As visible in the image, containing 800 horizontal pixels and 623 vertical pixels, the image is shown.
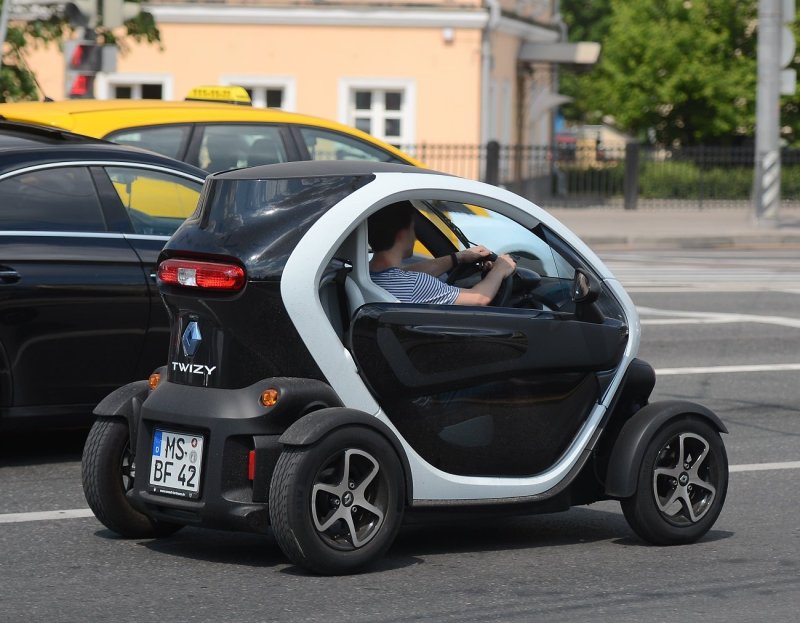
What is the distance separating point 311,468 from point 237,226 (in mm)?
869

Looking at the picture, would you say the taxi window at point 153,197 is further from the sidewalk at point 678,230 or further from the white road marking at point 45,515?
the sidewalk at point 678,230

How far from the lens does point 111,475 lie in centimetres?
609

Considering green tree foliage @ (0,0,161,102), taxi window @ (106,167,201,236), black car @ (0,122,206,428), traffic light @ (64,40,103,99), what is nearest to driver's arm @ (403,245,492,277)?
black car @ (0,122,206,428)

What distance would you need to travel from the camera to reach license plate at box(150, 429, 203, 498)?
5648 mm

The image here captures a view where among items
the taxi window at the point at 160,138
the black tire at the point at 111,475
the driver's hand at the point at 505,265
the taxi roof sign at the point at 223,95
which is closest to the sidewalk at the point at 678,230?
the taxi roof sign at the point at 223,95

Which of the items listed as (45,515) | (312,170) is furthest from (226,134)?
(312,170)

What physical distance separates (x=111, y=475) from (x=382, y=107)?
99.3 feet

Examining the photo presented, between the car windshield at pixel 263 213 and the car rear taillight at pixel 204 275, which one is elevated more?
the car windshield at pixel 263 213

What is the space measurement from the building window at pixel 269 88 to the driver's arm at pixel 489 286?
29484 mm

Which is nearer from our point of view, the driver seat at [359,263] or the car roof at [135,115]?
the driver seat at [359,263]

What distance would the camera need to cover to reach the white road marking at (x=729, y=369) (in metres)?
11.3

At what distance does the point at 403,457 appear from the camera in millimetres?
5738

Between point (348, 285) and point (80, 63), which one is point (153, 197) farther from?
point (80, 63)

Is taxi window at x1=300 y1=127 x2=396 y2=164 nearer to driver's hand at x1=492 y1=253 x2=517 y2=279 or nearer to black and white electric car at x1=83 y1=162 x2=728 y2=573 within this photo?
black and white electric car at x1=83 y1=162 x2=728 y2=573
